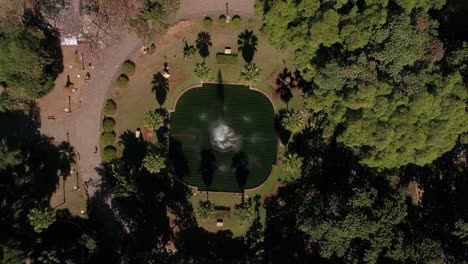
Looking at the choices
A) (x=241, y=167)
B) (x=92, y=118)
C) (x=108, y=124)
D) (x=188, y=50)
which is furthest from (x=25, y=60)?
(x=241, y=167)

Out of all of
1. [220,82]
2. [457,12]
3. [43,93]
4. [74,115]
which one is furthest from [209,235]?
[457,12]

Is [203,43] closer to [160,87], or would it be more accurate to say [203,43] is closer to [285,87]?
[160,87]

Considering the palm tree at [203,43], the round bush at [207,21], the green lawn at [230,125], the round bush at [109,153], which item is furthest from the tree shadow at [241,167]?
the round bush at [207,21]

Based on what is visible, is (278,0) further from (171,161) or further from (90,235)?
(90,235)

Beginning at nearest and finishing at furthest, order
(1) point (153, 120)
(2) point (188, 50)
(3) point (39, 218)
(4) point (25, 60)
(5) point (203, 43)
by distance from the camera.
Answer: (4) point (25, 60), (3) point (39, 218), (1) point (153, 120), (2) point (188, 50), (5) point (203, 43)

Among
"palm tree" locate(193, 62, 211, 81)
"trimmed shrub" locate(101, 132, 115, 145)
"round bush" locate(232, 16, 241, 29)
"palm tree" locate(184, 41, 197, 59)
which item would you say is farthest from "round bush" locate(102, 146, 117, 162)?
"round bush" locate(232, 16, 241, 29)

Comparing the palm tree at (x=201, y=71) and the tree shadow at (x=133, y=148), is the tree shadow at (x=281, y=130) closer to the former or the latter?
the palm tree at (x=201, y=71)
